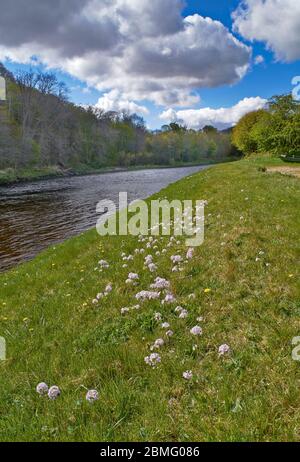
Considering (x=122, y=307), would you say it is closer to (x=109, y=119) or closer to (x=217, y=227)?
(x=217, y=227)

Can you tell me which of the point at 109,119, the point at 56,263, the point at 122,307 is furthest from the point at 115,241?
the point at 109,119

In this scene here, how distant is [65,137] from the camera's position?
3661 inches

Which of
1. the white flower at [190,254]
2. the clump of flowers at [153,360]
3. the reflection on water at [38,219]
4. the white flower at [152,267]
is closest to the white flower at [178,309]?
the clump of flowers at [153,360]

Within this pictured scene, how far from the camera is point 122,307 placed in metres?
6.67

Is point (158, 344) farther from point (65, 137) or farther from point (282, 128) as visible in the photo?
point (65, 137)

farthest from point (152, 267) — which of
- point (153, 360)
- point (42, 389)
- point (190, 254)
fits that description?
point (42, 389)

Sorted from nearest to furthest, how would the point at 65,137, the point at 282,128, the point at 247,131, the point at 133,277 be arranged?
the point at 133,277 < the point at 282,128 < the point at 247,131 < the point at 65,137

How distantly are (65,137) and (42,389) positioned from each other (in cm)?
9605

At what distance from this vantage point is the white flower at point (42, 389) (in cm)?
442

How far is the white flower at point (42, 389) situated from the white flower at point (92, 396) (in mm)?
724

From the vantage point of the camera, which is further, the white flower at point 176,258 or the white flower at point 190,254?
the white flower at point 190,254

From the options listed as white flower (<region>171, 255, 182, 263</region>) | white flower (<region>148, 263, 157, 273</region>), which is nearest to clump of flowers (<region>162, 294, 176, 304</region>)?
white flower (<region>148, 263, 157, 273</region>)

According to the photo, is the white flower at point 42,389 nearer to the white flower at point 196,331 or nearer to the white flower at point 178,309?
the white flower at point 196,331

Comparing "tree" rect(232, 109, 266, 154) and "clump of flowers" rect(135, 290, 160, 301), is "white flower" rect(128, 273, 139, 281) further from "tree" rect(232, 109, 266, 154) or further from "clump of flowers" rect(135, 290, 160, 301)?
"tree" rect(232, 109, 266, 154)
